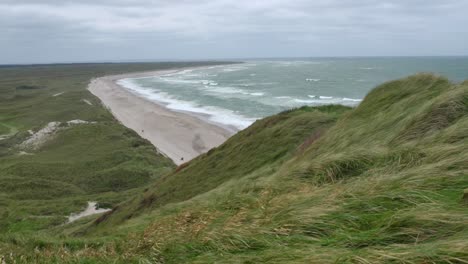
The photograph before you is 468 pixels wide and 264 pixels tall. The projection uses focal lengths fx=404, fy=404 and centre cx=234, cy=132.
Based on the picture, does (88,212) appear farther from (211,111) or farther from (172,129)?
(211,111)

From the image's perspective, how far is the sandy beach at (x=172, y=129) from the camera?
45312 mm

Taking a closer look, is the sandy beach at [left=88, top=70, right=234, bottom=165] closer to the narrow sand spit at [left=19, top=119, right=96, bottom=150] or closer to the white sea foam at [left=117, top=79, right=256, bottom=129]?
the white sea foam at [left=117, top=79, right=256, bottom=129]

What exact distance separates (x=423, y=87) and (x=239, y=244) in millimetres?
10461

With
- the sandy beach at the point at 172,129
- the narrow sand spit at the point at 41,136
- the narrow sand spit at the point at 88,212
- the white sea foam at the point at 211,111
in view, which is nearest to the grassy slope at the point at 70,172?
the narrow sand spit at the point at 88,212

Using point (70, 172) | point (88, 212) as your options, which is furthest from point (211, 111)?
point (88, 212)

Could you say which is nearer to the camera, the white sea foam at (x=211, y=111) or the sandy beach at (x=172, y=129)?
the sandy beach at (x=172, y=129)

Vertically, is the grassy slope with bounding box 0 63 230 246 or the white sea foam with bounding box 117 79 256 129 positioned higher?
the white sea foam with bounding box 117 79 256 129

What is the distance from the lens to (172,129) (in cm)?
5584

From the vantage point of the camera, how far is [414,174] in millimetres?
5383

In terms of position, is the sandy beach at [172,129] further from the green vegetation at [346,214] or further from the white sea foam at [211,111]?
the green vegetation at [346,214]

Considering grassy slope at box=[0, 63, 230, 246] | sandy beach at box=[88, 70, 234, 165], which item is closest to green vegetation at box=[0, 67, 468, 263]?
grassy slope at box=[0, 63, 230, 246]

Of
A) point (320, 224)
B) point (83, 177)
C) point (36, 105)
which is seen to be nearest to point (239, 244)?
point (320, 224)

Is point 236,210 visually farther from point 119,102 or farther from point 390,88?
point 119,102

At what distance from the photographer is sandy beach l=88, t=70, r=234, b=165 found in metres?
45.3
